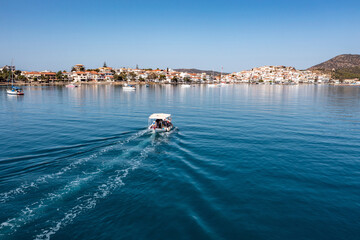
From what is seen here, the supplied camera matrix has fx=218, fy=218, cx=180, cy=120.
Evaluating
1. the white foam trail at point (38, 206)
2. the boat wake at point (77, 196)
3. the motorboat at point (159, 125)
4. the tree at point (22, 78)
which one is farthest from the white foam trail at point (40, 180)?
the tree at point (22, 78)

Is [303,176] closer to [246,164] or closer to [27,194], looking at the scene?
[246,164]

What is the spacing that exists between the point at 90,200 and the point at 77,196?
1167 millimetres

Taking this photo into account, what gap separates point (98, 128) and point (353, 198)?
3276 cm

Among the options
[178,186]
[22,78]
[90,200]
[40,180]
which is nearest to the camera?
[90,200]

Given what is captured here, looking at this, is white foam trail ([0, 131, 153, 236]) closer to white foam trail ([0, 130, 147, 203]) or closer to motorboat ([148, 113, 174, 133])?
white foam trail ([0, 130, 147, 203])

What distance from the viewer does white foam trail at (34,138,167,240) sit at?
469 inches

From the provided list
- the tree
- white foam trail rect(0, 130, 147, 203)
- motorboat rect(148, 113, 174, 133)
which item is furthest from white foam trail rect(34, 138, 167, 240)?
the tree

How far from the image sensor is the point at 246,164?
21.3 m

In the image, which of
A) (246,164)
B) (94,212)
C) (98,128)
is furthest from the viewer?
(98,128)

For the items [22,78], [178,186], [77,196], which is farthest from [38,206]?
[22,78]

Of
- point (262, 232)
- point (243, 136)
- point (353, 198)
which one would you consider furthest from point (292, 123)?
point (262, 232)

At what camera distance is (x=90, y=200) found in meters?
14.8

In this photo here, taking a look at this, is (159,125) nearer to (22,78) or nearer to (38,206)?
(38,206)

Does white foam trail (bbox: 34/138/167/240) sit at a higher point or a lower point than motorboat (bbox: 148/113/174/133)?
lower
